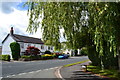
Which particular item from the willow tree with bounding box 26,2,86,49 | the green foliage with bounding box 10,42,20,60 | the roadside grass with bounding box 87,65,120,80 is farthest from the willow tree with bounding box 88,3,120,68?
the green foliage with bounding box 10,42,20,60

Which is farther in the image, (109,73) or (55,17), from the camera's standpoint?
(109,73)

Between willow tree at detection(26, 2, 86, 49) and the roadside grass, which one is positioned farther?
the roadside grass

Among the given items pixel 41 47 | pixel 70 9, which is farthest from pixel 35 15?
pixel 41 47

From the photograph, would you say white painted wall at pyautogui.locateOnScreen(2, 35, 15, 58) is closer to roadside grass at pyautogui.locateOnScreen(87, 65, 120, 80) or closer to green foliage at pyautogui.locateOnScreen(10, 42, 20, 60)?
green foliage at pyautogui.locateOnScreen(10, 42, 20, 60)

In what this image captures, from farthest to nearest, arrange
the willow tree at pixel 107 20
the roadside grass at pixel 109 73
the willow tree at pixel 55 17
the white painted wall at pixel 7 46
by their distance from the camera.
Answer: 1. the white painted wall at pixel 7 46
2. the roadside grass at pixel 109 73
3. the willow tree at pixel 55 17
4. the willow tree at pixel 107 20

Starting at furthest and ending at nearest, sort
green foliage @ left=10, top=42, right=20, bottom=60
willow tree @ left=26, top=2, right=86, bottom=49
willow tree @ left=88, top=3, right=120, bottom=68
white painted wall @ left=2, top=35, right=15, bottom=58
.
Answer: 1. white painted wall @ left=2, top=35, right=15, bottom=58
2. green foliage @ left=10, top=42, right=20, bottom=60
3. willow tree @ left=26, top=2, right=86, bottom=49
4. willow tree @ left=88, top=3, right=120, bottom=68

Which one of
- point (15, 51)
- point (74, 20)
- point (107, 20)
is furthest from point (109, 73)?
point (15, 51)

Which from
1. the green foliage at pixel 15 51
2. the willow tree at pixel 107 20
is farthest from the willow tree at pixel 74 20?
the green foliage at pixel 15 51

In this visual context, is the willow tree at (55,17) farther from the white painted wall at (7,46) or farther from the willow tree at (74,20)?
the white painted wall at (7,46)

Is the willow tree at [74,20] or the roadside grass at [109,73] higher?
the willow tree at [74,20]

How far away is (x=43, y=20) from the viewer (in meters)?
7.90

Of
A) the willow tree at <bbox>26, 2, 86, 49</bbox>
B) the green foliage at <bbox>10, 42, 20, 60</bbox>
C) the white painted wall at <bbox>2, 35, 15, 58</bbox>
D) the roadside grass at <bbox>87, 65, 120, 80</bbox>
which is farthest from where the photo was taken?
the white painted wall at <bbox>2, 35, 15, 58</bbox>

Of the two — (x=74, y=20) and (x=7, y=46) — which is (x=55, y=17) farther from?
(x=7, y=46)

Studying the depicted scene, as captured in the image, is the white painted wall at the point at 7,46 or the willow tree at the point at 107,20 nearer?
the willow tree at the point at 107,20
